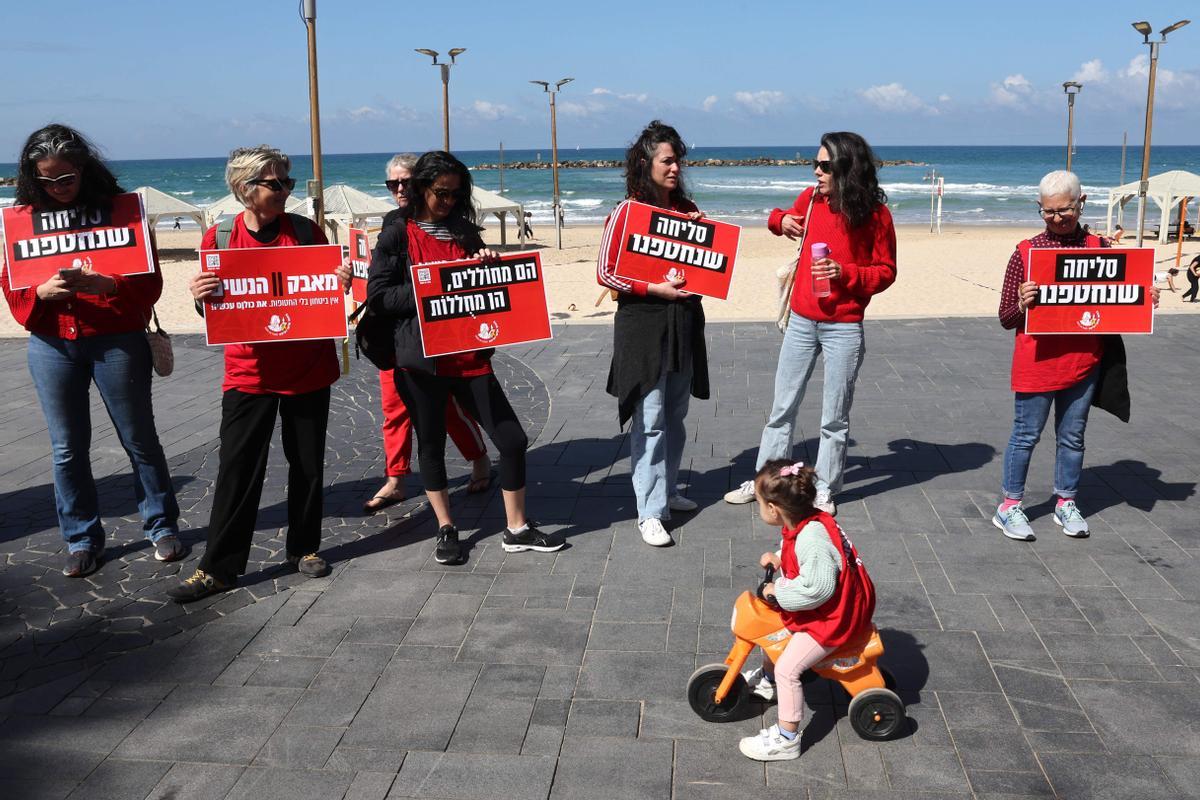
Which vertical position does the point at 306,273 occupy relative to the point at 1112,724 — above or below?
above

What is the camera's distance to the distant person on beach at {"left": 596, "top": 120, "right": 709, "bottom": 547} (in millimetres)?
4703

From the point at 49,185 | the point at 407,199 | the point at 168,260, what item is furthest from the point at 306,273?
the point at 168,260

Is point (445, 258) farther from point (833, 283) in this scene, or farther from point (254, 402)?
point (833, 283)

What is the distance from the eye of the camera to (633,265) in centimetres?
473

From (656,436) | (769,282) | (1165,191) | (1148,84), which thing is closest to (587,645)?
(656,436)

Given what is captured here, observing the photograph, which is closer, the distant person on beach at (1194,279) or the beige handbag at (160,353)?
the beige handbag at (160,353)

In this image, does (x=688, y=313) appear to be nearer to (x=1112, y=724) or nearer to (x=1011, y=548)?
(x=1011, y=548)

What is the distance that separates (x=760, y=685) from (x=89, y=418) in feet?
10.6

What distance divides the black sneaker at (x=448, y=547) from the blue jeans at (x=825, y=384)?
1683 mm

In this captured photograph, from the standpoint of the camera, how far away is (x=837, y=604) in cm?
310

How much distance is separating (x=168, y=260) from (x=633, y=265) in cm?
2713

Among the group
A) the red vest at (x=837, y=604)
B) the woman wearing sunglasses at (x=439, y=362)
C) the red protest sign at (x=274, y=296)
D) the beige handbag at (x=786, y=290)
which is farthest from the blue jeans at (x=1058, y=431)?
the red protest sign at (x=274, y=296)

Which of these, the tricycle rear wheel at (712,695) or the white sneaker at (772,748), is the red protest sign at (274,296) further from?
the white sneaker at (772,748)

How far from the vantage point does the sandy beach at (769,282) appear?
47.6ft
